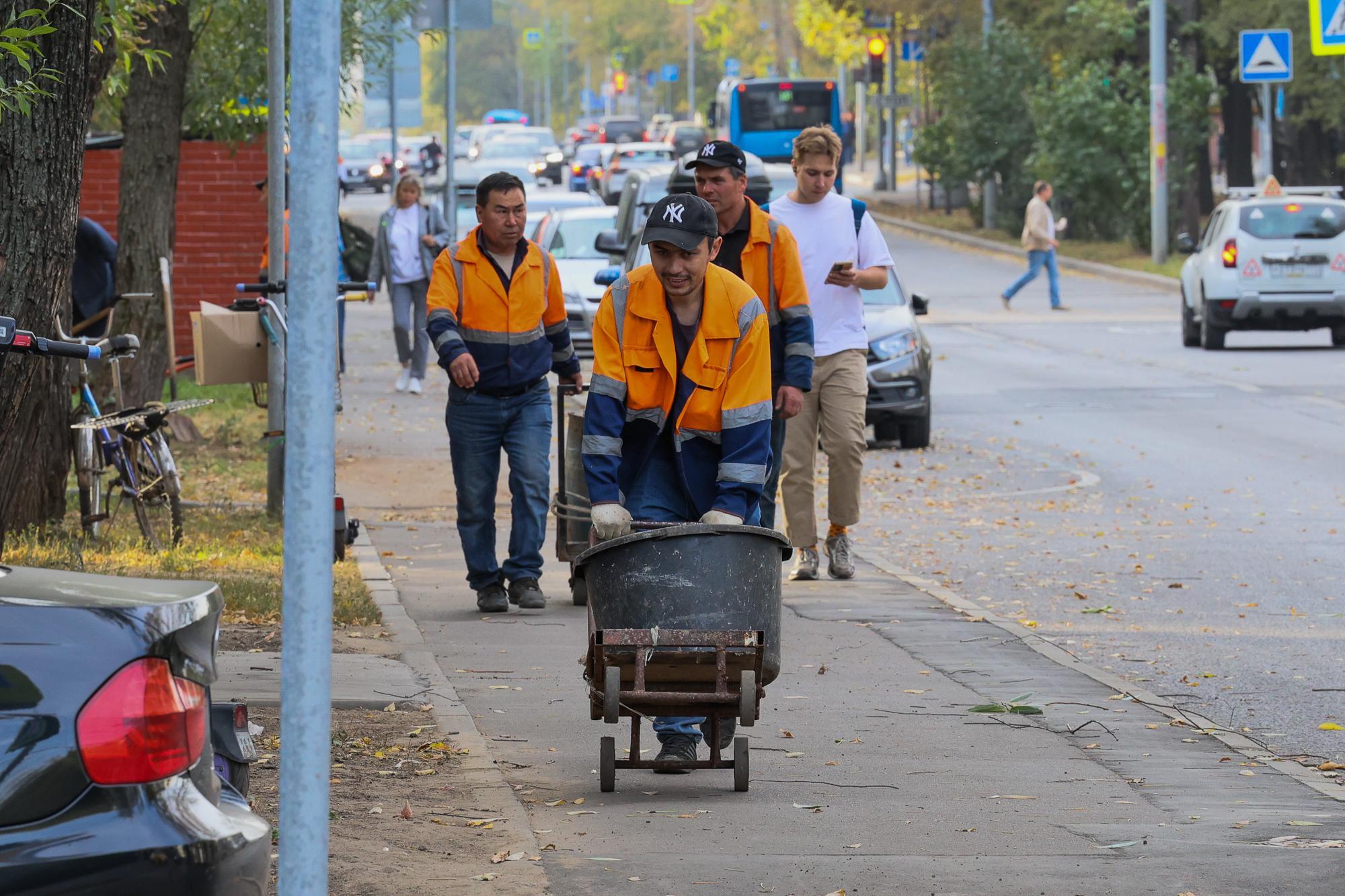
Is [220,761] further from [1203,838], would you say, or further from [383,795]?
[1203,838]

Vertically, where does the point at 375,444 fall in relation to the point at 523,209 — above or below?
below

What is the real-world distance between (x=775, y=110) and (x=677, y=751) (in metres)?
48.6

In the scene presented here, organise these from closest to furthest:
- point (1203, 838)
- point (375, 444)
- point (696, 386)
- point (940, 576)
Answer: point (1203, 838) < point (696, 386) < point (940, 576) < point (375, 444)

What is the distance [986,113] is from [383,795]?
138ft

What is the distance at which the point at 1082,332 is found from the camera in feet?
88.4

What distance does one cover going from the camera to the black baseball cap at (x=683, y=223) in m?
6.14

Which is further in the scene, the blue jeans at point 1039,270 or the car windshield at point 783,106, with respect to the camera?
the car windshield at point 783,106

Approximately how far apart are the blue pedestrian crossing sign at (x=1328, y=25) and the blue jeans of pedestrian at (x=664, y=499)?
585 inches

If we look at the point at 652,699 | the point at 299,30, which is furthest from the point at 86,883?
the point at 652,699

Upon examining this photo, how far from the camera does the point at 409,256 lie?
19.7 metres

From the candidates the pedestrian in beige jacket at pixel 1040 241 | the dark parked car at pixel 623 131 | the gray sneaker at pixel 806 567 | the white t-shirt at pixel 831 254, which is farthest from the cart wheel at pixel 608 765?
the dark parked car at pixel 623 131

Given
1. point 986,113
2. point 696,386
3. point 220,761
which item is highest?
point 986,113

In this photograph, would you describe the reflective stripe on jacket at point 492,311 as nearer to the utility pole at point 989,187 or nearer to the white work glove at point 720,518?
the white work glove at point 720,518

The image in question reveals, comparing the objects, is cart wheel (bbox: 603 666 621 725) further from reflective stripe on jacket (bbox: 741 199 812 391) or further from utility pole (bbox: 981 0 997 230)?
utility pole (bbox: 981 0 997 230)
